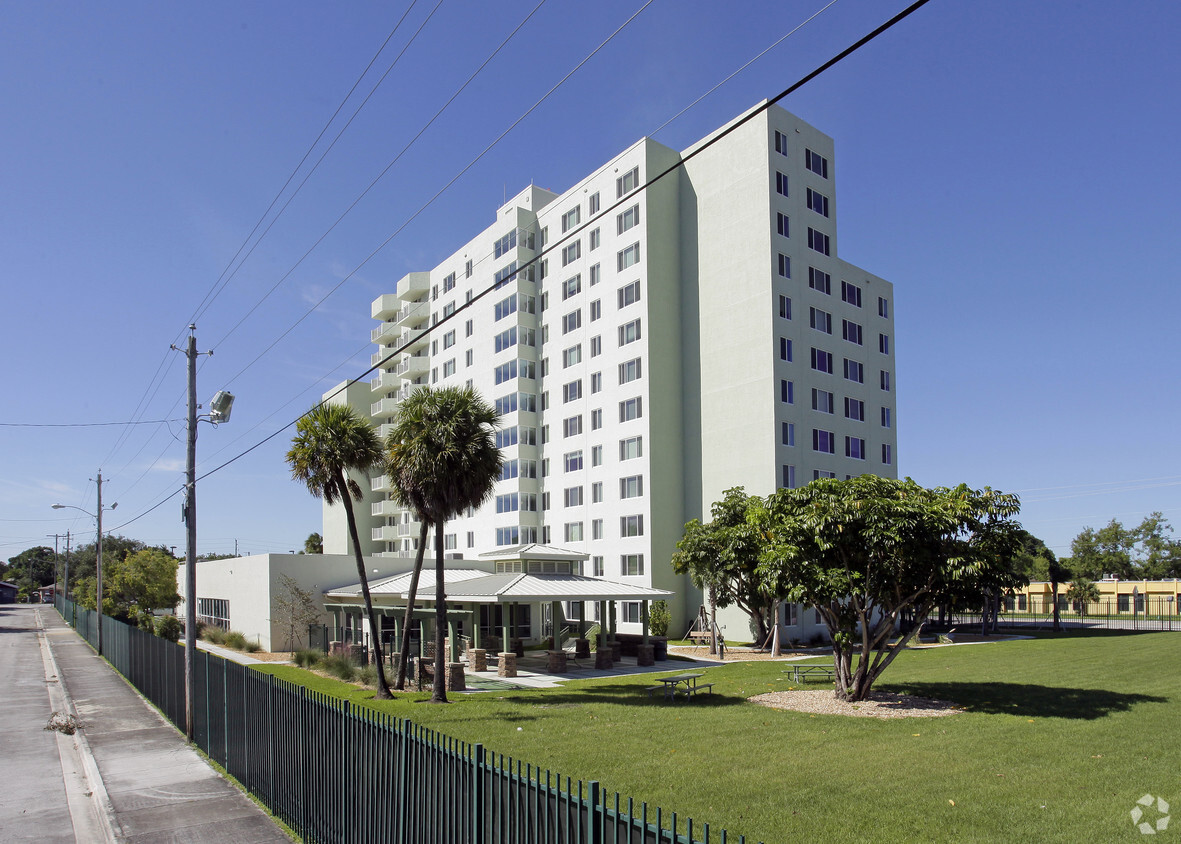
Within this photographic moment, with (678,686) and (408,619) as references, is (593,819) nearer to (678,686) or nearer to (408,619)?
(678,686)

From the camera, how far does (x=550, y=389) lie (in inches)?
2324

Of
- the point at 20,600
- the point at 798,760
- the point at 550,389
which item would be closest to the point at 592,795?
the point at 798,760

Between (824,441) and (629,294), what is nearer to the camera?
(824,441)

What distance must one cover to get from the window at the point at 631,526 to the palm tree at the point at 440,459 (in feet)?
87.0

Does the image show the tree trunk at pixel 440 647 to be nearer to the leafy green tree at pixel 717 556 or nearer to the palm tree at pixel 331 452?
the palm tree at pixel 331 452

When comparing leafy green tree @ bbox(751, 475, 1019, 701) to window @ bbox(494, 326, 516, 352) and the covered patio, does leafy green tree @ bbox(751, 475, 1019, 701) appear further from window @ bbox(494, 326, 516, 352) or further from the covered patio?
window @ bbox(494, 326, 516, 352)

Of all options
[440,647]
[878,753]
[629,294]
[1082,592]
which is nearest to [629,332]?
[629,294]

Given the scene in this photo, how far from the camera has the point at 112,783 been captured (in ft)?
44.9

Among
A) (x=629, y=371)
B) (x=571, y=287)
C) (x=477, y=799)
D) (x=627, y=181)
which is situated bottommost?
(x=477, y=799)

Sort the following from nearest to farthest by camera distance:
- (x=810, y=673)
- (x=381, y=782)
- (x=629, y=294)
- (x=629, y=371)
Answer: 1. (x=381, y=782)
2. (x=810, y=673)
3. (x=629, y=371)
4. (x=629, y=294)

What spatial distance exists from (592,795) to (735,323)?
4543 cm

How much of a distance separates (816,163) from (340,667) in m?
40.3

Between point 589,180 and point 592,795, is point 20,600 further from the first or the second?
point 592,795

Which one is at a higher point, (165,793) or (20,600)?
(165,793)
